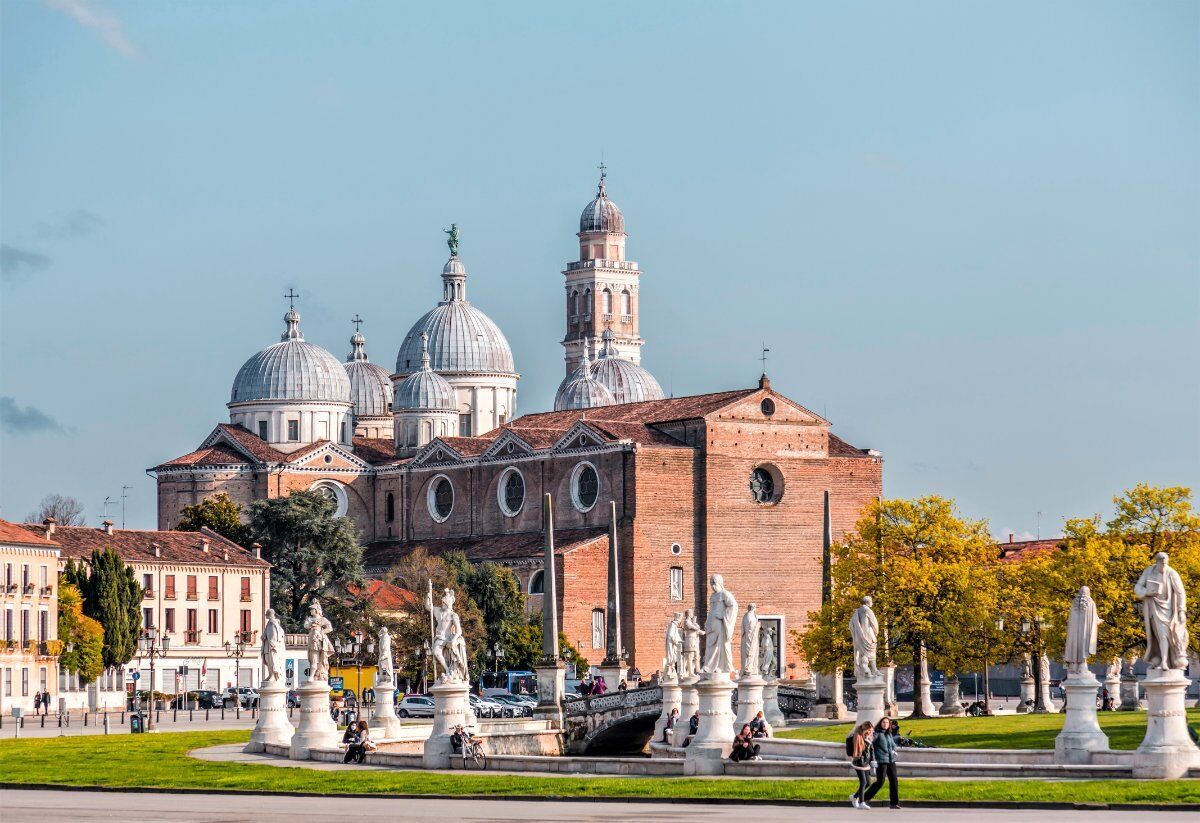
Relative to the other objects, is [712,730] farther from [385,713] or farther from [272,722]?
[385,713]

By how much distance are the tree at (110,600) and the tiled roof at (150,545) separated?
11.4ft

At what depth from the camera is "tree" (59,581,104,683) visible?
76.9 m

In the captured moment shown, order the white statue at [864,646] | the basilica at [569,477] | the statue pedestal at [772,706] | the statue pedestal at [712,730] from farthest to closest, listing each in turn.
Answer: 1. the basilica at [569,477]
2. the statue pedestal at [772,706]
3. the white statue at [864,646]
4. the statue pedestal at [712,730]

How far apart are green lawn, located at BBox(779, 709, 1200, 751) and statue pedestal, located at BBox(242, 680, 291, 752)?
35.7ft

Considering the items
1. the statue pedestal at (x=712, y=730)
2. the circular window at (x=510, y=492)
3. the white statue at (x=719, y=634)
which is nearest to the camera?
the statue pedestal at (x=712, y=730)

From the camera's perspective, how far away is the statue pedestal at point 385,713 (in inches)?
2076

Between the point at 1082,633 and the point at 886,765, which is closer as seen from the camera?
the point at 886,765

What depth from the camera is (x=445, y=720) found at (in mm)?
42812

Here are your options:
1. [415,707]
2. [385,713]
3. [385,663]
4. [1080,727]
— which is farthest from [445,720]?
[415,707]

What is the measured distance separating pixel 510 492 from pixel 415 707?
119 feet

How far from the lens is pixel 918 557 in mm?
64250

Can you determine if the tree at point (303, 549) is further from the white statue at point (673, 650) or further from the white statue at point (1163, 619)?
the white statue at point (1163, 619)

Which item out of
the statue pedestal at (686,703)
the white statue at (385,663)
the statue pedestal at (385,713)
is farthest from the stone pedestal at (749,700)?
the white statue at (385,663)

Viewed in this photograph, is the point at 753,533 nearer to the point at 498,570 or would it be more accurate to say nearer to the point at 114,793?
the point at 498,570
